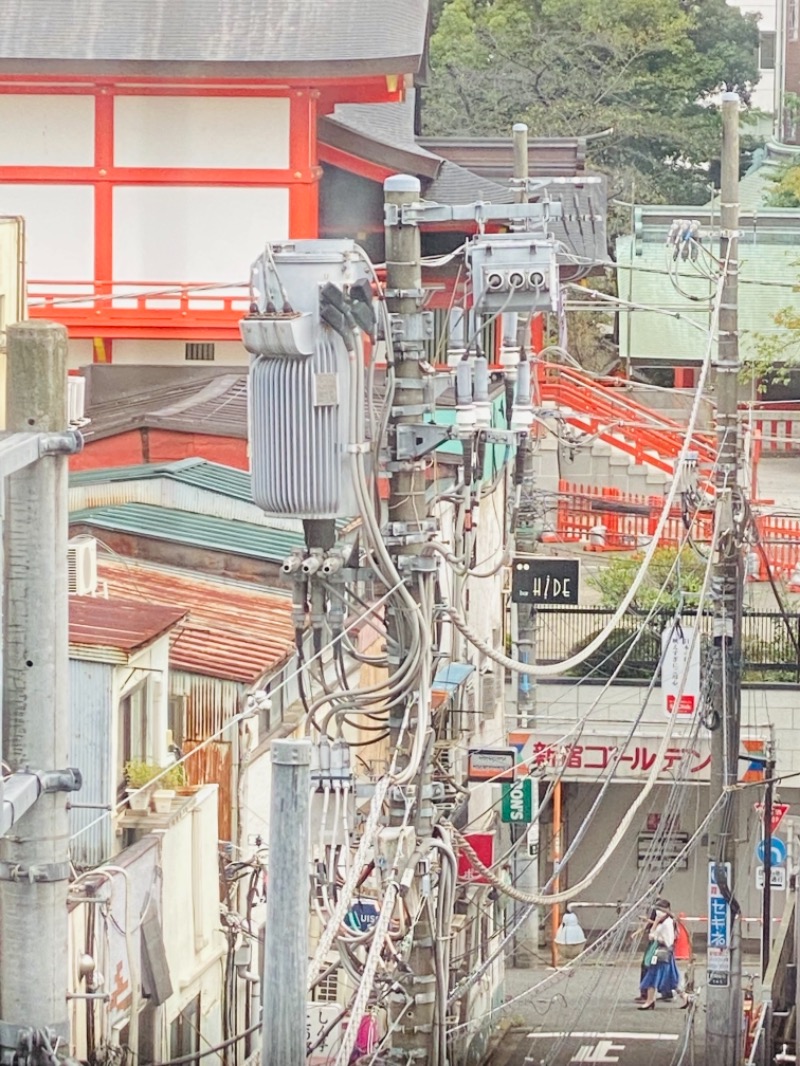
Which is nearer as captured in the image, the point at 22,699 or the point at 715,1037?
the point at 22,699

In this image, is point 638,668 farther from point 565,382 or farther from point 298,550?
point 298,550

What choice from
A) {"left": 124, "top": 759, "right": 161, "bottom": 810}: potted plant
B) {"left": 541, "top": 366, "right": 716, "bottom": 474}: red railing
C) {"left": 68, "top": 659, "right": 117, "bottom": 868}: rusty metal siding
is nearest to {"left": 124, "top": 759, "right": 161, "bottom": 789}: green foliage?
{"left": 124, "top": 759, "right": 161, "bottom": 810}: potted plant

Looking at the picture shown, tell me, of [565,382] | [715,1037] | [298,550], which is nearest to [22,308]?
[298,550]

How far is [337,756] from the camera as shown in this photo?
1295 cm

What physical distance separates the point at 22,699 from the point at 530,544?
2741 centimetres

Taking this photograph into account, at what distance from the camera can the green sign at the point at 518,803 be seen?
27.3 metres

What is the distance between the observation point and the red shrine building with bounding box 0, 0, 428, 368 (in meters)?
30.5

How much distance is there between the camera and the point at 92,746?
16562mm

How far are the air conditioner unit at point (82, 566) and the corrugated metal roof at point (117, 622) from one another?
13.9 inches

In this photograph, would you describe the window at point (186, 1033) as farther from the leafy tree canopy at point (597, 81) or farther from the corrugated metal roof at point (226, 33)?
the leafy tree canopy at point (597, 81)

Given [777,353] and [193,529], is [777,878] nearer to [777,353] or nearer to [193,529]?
[193,529]

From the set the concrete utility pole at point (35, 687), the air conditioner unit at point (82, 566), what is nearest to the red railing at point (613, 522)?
the air conditioner unit at point (82, 566)

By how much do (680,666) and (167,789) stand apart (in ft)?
36.6

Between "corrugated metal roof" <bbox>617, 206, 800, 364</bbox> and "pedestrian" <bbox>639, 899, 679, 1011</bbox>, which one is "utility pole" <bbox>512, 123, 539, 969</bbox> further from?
"corrugated metal roof" <bbox>617, 206, 800, 364</bbox>
